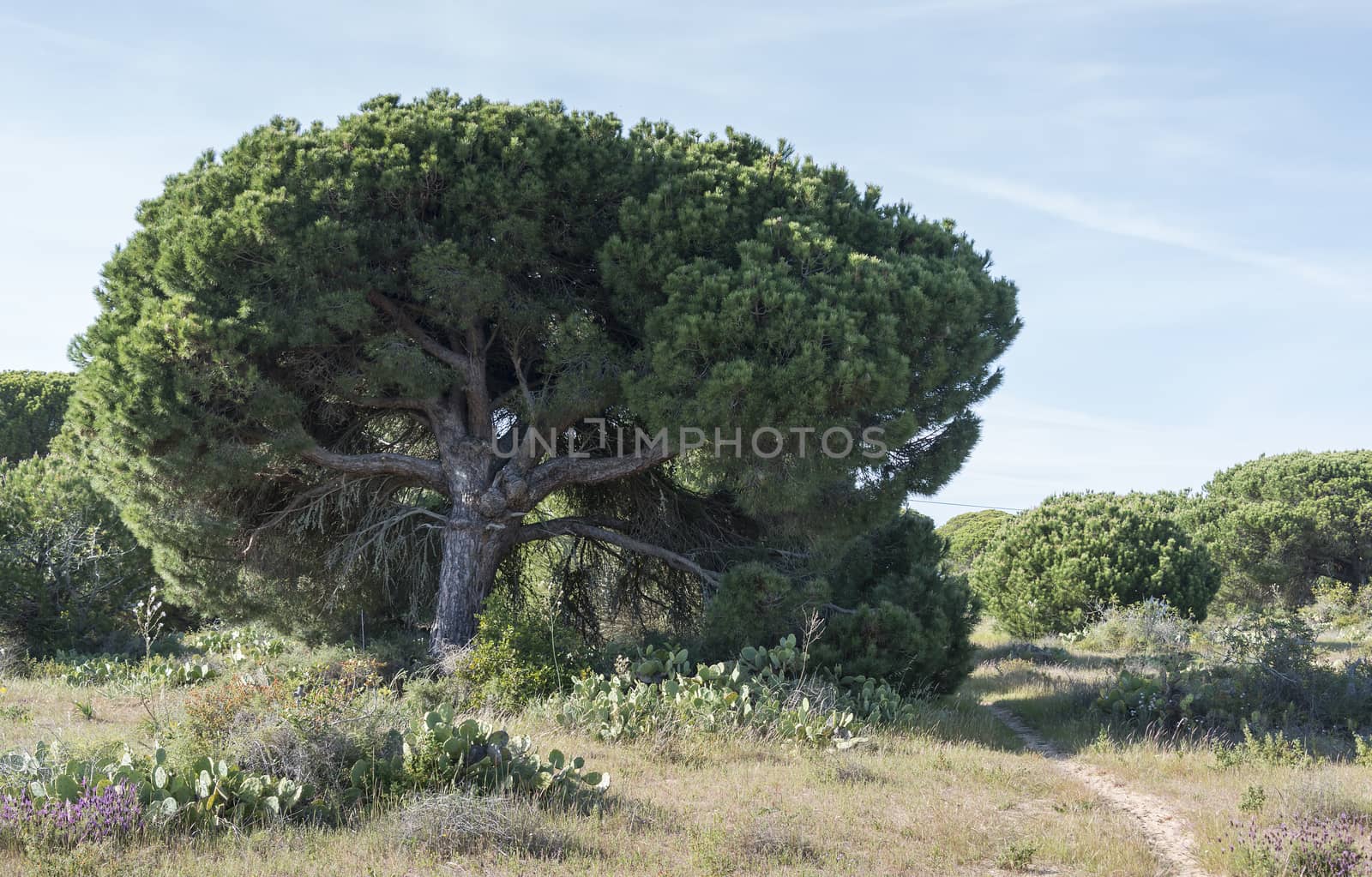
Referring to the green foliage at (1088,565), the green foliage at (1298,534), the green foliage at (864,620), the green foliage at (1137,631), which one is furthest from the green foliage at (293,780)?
the green foliage at (1298,534)

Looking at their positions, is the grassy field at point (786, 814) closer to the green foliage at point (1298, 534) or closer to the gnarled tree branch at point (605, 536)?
the gnarled tree branch at point (605, 536)

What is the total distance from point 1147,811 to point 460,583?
828cm

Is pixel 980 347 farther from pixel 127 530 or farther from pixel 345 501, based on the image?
pixel 127 530

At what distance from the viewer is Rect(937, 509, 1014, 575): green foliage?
24531 millimetres

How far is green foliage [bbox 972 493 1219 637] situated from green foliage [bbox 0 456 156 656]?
17.0m

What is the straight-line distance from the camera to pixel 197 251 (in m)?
11.4

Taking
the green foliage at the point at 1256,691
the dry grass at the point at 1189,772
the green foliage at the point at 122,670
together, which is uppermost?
the green foliage at the point at 1256,691

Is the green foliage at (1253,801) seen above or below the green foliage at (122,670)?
above

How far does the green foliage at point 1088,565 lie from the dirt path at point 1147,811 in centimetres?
1060

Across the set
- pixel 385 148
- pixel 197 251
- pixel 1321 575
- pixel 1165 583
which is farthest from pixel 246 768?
pixel 1321 575

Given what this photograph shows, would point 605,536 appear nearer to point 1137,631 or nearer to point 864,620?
point 864,620

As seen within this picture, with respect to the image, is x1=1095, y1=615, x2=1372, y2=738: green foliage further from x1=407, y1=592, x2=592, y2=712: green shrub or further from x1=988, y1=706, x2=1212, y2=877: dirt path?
x1=407, y1=592, x2=592, y2=712: green shrub

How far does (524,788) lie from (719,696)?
2.92 metres

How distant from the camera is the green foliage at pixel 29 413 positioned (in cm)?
3381
